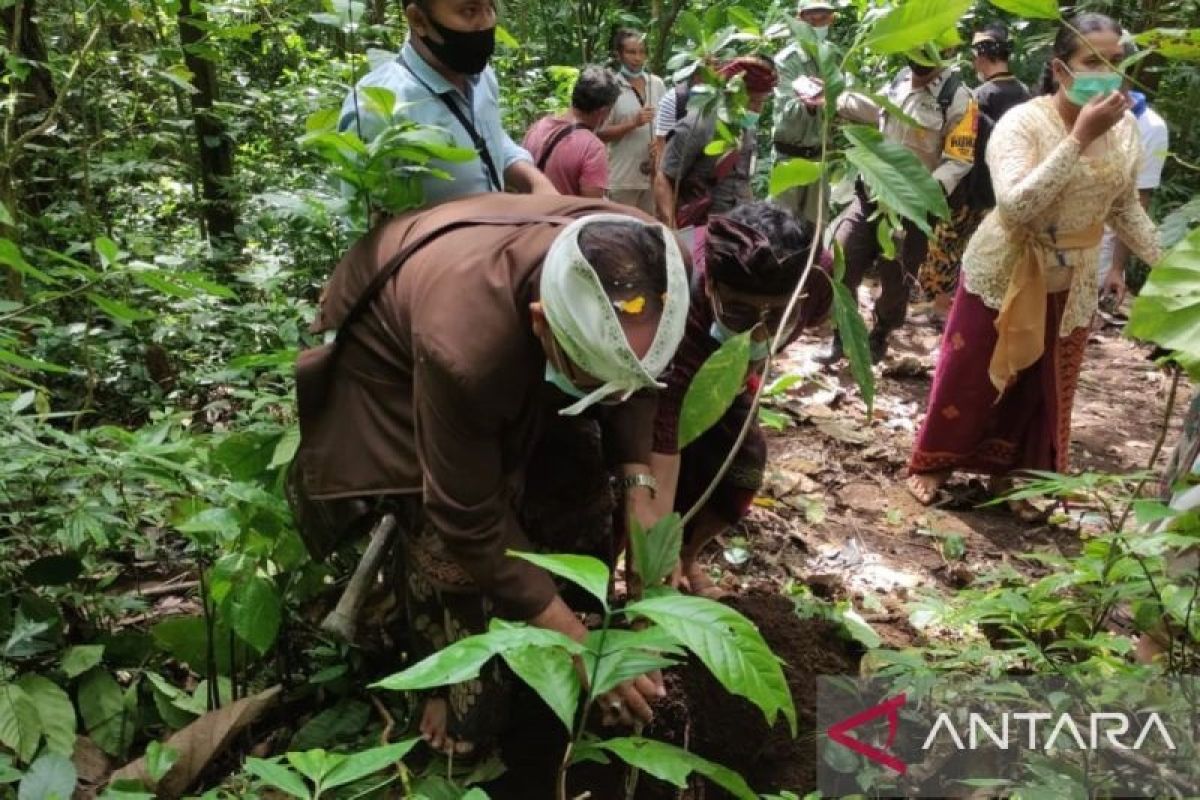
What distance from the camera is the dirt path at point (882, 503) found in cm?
331

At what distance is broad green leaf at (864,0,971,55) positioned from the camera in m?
1.45

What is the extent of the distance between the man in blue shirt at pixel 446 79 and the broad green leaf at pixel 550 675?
140 centimetres

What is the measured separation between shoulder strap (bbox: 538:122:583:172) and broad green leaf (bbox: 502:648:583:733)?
3.85 metres

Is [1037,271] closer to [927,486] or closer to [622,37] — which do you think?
[927,486]

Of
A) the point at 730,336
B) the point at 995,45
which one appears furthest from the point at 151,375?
the point at 995,45

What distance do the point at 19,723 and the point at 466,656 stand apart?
57.8 inches

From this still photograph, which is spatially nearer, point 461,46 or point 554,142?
point 461,46

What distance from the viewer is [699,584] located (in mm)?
2947

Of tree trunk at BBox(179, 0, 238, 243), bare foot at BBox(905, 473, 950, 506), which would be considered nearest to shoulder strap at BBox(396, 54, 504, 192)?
bare foot at BBox(905, 473, 950, 506)

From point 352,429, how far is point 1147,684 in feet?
5.45

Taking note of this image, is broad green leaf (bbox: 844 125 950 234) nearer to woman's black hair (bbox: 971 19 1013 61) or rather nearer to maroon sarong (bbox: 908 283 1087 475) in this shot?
maroon sarong (bbox: 908 283 1087 475)

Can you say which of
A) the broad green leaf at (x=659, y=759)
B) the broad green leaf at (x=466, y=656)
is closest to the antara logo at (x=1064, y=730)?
the broad green leaf at (x=659, y=759)

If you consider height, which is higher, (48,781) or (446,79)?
(446,79)

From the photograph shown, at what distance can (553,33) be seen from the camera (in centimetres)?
1025
